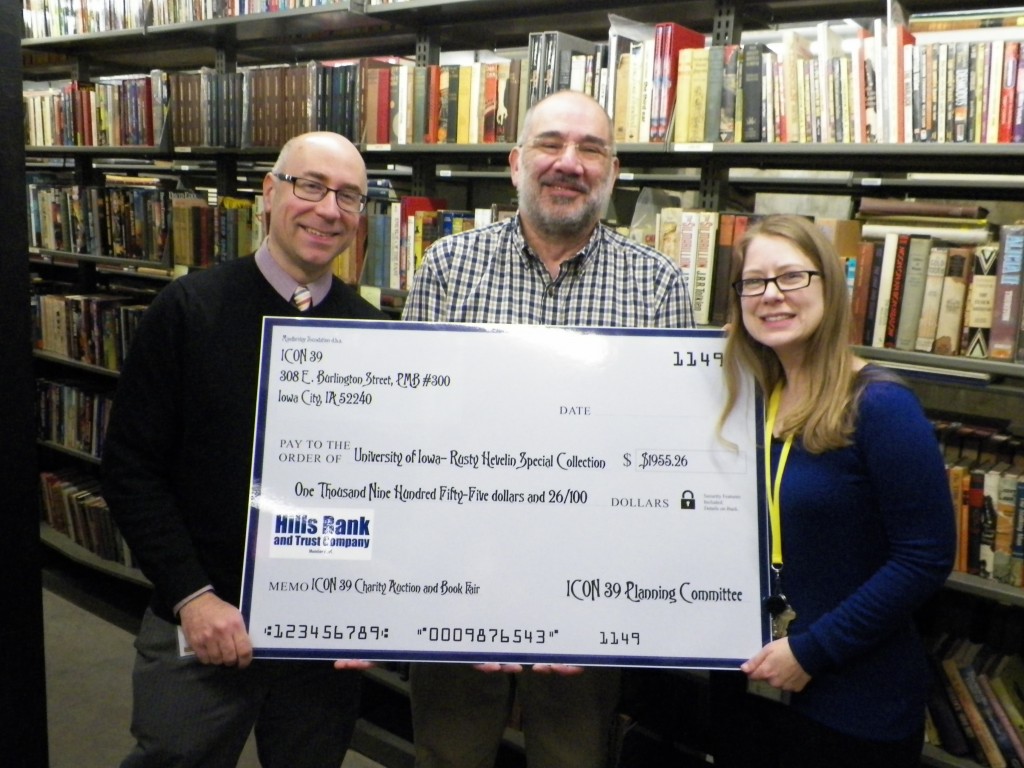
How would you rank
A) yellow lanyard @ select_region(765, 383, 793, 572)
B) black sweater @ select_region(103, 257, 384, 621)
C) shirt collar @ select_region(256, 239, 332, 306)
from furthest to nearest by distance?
shirt collar @ select_region(256, 239, 332, 306) < black sweater @ select_region(103, 257, 384, 621) < yellow lanyard @ select_region(765, 383, 793, 572)

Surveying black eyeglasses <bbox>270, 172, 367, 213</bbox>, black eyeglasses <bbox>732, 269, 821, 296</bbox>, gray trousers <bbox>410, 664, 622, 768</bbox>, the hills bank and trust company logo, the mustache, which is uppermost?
the mustache

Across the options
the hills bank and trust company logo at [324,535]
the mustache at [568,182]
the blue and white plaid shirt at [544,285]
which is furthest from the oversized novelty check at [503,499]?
the mustache at [568,182]

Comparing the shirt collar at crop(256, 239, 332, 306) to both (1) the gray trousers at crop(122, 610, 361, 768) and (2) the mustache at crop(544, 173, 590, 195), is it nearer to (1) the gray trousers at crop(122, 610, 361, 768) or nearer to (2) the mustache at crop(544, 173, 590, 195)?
(2) the mustache at crop(544, 173, 590, 195)

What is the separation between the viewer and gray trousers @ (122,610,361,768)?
164 cm

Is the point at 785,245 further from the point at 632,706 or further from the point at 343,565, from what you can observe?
the point at 632,706

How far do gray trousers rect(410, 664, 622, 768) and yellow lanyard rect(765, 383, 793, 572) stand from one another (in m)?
0.52

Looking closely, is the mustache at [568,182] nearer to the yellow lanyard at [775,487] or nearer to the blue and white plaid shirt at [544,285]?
the blue and white plaid shirt at [544,285]

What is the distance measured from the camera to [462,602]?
1.56 metres

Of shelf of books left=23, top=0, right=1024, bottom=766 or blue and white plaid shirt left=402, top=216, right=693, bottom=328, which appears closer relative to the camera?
blue and white plaid shirt left=402, top=216, right=693, bottom=328

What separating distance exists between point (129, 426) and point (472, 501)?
70 centimetres

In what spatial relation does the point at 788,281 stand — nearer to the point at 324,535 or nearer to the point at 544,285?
the point at 544,285

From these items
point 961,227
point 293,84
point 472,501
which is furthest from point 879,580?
point 293,84

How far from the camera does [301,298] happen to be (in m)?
1.75

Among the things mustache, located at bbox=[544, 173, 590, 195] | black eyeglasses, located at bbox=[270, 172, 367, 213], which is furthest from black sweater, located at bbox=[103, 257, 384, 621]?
mustache, located at bbox=[544, 173, 590, 195]
